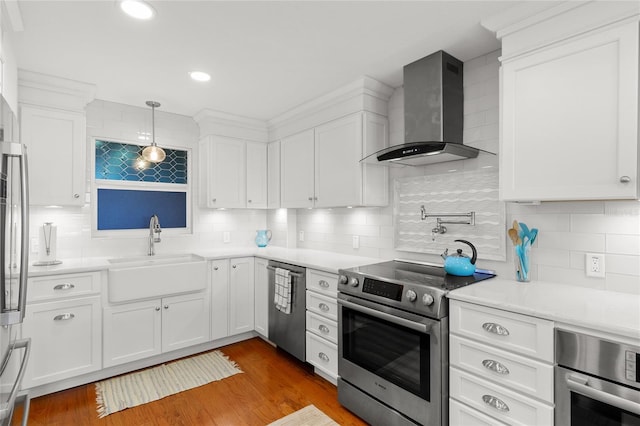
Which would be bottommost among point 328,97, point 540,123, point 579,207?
point 579,207

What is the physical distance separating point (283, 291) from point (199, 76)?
6.40ft

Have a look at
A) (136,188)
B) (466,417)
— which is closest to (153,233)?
(136,188)

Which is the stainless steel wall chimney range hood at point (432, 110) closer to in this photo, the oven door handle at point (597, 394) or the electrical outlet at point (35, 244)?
the oven door handle at point (597, 394)

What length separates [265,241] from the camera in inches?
161

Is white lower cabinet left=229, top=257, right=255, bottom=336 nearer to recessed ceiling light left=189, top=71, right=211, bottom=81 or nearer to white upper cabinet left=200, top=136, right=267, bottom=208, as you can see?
white upper cabinet left=200, top=136, right=267, bottom=208

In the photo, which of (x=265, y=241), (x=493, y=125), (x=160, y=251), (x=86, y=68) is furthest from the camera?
(x=265, y=241)

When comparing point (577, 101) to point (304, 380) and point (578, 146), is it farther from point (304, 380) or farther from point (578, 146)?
point (304, 380)

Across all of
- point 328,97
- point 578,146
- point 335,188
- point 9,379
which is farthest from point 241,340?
point 578,146

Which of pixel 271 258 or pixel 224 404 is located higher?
pixel 271 258

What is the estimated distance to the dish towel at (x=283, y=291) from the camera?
3.01 m

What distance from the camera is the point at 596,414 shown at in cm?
137

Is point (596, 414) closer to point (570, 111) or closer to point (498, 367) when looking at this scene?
point (498, 367)

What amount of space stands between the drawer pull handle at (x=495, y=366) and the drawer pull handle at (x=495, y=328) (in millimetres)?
146

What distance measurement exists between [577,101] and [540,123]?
0.59 ft
